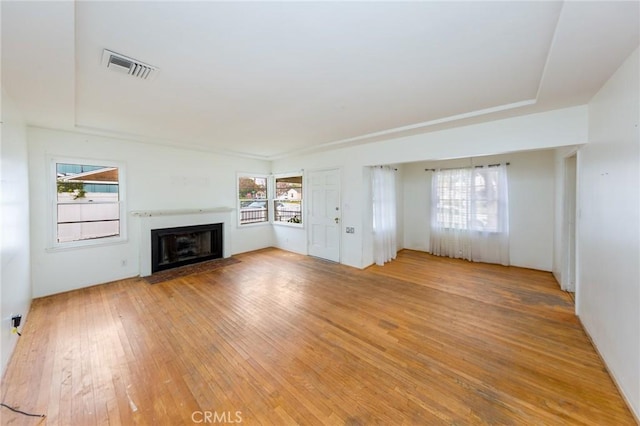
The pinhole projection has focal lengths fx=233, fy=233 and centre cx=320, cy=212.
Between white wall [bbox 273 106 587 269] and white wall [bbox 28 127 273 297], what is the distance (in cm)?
171

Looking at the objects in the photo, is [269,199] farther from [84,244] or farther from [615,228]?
[615,228]

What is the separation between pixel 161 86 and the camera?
229 cm

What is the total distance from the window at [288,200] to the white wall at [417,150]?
283mm

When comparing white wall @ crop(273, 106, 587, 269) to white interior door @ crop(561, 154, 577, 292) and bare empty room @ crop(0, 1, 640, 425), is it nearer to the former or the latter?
bare empty room @ crop(0, 1, 640, 425)

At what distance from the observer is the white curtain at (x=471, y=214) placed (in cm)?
480

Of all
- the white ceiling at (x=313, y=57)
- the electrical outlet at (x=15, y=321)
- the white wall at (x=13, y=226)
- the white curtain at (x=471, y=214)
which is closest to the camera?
the white ceiling at (x=313, y=57)

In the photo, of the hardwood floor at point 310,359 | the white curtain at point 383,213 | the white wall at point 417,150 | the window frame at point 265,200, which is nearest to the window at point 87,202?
the hardwood floor at point 310,359

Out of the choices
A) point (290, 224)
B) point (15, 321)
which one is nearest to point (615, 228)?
point (290, 224)

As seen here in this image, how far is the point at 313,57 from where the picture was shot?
1.82m

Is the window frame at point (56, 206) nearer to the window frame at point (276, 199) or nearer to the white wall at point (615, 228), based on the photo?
the window frame at point (276, 199)

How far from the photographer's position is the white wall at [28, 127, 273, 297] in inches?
136

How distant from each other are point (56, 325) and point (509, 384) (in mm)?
4622

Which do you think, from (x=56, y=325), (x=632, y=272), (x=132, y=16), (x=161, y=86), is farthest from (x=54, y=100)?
(x=632, y=272)

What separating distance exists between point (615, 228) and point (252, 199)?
6.21 meters
